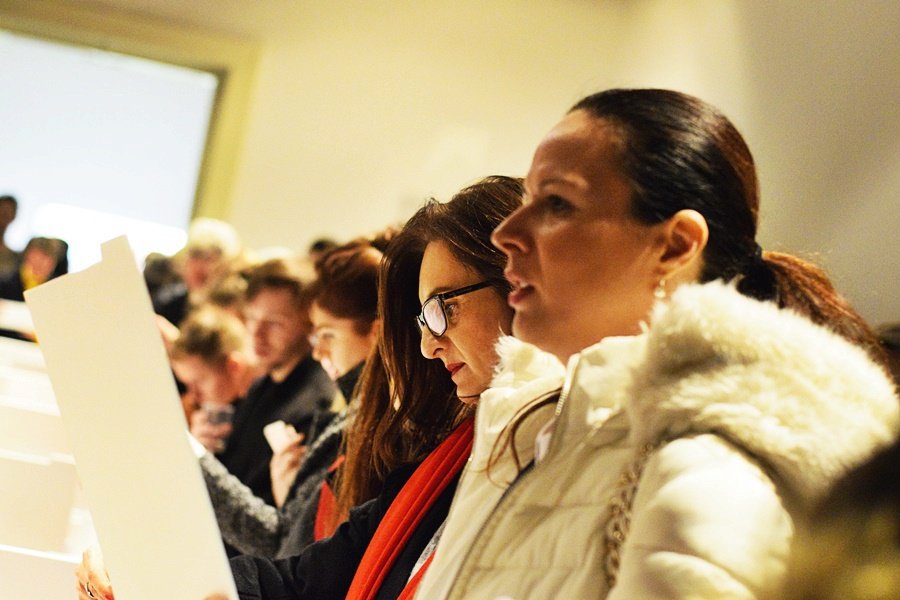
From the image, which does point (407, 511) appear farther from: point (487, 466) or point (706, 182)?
point (706, 182)

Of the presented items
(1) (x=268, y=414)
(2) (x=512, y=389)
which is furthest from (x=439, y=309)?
(1) (x=268, y=414)

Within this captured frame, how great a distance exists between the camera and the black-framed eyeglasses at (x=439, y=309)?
1.49m

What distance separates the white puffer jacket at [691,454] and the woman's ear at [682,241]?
106 millimetres

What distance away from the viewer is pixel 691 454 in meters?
0.75

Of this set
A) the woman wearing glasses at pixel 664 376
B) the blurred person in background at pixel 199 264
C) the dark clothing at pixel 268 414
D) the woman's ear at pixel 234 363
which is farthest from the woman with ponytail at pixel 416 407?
the blurred person in background at pixel 199 264

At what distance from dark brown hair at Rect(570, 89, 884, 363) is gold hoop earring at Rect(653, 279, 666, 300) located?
0.16 feet

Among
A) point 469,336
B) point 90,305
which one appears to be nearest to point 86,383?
Answer: point 90,305

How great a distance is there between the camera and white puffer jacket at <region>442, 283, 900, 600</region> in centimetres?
71

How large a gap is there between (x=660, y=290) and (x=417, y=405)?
80 centimetres

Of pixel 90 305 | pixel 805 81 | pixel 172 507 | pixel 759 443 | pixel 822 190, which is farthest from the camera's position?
pixel 805 81

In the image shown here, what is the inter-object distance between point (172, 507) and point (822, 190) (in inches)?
90.7

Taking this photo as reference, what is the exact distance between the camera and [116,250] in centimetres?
114

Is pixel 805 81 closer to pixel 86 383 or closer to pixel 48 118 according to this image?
pixel 86 383

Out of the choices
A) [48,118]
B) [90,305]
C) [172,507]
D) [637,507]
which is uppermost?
[637,507]
